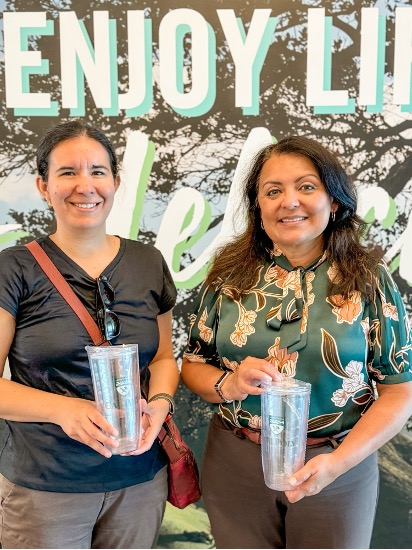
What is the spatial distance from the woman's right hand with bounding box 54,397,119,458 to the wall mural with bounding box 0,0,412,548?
41.9 inches

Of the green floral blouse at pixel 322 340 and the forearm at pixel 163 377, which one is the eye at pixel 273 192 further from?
the forearm at pixel 163 377

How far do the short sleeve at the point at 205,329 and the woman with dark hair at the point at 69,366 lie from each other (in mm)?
166

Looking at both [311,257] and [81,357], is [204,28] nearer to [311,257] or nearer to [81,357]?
[311,257]

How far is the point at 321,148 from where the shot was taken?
1.45 meters

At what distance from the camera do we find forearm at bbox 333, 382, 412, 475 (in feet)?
4.21

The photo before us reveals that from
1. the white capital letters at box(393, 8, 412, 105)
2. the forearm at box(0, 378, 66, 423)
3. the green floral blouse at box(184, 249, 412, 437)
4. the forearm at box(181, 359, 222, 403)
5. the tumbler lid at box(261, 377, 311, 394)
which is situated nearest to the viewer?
the tumbler lid at box(261, 377, 311, 394)

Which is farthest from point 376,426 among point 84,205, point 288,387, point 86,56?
point 86,56

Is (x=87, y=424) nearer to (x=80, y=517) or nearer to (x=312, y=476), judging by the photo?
(x=80, y=517)

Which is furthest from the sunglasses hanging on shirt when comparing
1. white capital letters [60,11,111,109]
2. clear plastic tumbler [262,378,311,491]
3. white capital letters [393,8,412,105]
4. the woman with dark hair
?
white capital letters [393,8,412,105]

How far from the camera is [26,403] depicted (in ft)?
4.24

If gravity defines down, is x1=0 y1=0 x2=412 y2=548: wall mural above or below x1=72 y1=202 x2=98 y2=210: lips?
above

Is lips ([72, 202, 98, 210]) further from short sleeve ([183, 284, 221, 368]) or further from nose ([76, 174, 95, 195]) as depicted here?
short sleeve ([183, 284, 221, 368])

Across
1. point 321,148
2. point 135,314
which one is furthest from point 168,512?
point 321,148

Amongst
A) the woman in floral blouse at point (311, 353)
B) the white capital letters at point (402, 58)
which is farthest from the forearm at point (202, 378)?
the white capital letters at point (402, 58)
